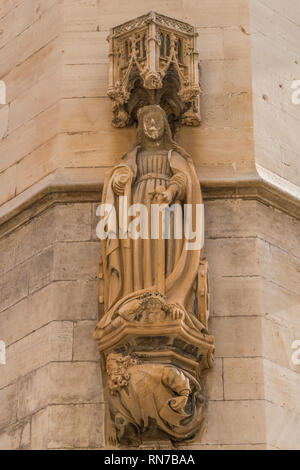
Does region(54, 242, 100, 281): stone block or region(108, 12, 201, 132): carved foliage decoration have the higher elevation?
region(108, 12, 201, 132): carved foliage decoration

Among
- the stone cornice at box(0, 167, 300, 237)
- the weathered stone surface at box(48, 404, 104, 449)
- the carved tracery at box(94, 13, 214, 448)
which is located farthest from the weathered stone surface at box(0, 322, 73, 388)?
the stone cornice at box(0, 167, 300, 237)

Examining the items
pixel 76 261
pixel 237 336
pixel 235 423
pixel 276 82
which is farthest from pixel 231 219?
pixel 235 423

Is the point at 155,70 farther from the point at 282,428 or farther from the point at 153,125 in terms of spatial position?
the point at 282,428

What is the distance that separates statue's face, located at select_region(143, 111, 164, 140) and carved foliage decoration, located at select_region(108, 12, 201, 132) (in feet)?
0.55

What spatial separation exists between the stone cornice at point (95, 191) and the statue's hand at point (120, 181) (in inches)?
13.0

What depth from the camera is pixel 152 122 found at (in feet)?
32.2

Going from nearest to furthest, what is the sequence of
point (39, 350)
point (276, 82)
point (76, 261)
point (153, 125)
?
1. point (39, 350)
2. point (76, 261)
3. point (153, 125)
4. point (276, 82)

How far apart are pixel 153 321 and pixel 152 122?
1.71 meters

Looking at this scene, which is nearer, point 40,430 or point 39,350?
point 40,430

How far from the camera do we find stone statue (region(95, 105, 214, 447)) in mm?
8703

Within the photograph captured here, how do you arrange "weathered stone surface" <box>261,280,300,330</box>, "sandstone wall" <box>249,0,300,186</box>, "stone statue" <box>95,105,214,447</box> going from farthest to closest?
"sandstone wall" <box>249,0,300,186</box> → "weathered stone surface" <box>261,280,300,330</box> → "stone statue" <box>95,105,214,447</box>

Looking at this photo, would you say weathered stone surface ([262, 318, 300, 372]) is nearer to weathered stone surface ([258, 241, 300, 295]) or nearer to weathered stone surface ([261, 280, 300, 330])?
weathered stone surface ([261, 280, 300, 330])

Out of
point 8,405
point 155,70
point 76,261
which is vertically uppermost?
point 155,70

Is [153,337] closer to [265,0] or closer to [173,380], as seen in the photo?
[173,380]
